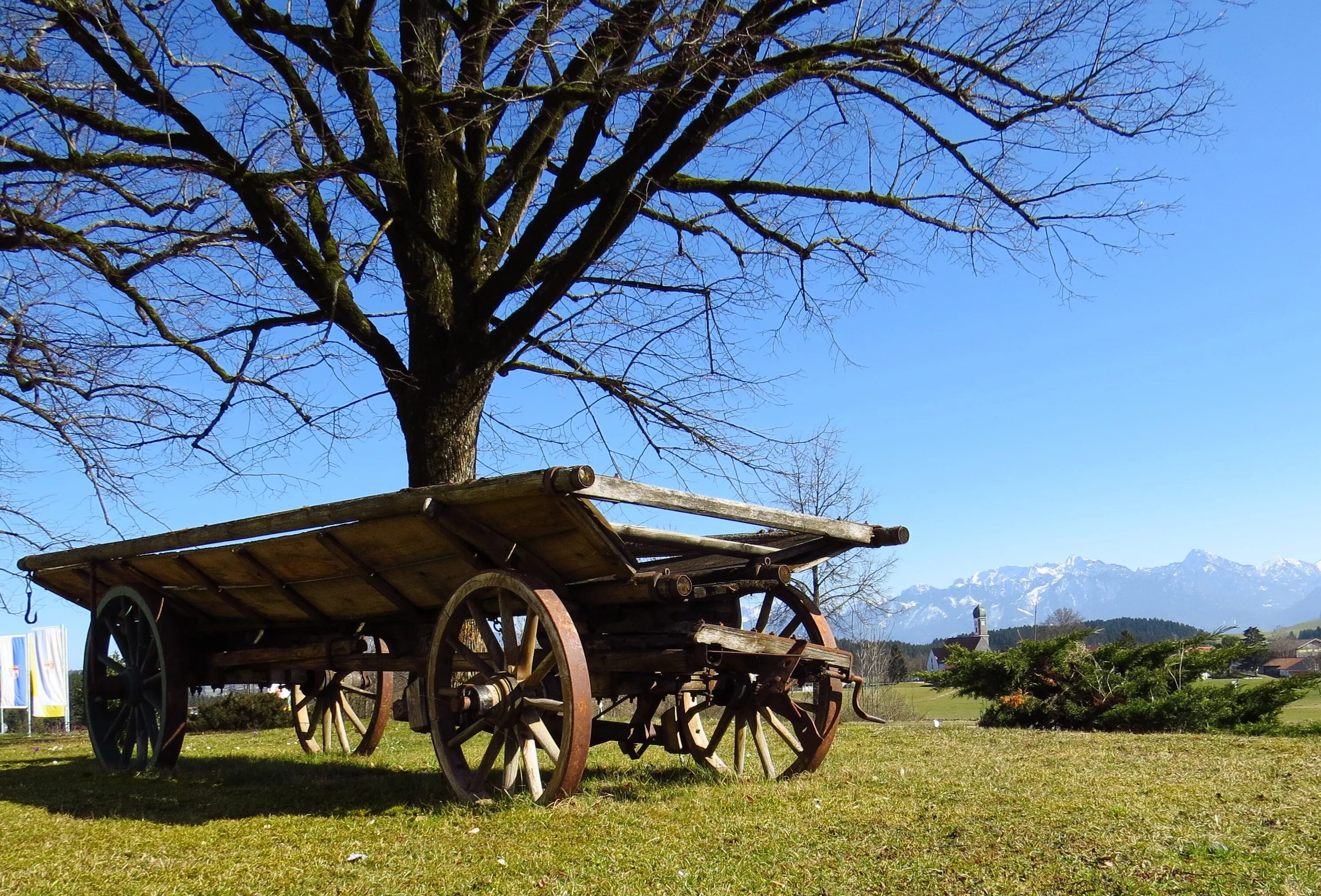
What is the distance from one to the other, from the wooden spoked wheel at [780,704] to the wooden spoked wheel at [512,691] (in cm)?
112

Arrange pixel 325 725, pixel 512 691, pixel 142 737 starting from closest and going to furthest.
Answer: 1. pixel 512 691
2. pixel 142 737
3. pixel 325 725

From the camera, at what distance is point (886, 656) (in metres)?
25.2

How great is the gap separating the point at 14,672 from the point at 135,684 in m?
15.6

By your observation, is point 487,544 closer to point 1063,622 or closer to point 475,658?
point 475,658

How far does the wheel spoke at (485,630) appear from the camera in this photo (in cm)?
584

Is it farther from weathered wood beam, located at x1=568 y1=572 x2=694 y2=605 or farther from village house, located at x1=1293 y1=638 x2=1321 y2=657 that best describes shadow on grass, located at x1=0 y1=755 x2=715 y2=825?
village house, located at x1=1293 y1=638 x2=1321 y2=657

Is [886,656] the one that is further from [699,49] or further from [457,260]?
[699,49]

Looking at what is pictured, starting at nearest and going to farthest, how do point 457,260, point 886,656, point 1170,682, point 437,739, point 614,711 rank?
point 437,739, point 457,260, point 1170,682, point 614,711, point 886,656

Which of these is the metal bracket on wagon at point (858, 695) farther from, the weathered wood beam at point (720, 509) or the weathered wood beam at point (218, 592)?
the weathered wood beam at point (218, 592)

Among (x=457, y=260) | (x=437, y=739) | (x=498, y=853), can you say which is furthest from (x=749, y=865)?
(x=457, y=260)

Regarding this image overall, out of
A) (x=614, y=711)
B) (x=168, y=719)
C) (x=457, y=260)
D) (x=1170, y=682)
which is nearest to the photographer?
(x=168, y=719)

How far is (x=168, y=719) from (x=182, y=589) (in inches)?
38.8

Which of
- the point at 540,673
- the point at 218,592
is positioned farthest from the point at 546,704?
the point at 218,592

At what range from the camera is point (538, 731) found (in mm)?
5668
